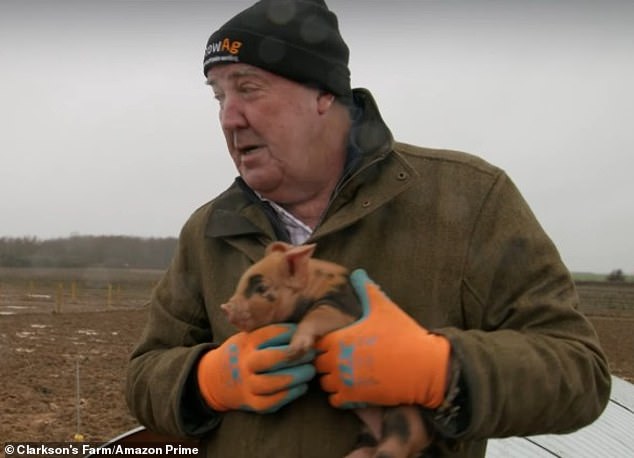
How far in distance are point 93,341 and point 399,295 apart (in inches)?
726

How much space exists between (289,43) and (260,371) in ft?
3.40

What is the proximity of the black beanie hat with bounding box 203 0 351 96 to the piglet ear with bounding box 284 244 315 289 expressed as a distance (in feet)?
2.08

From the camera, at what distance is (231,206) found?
2.49 metres

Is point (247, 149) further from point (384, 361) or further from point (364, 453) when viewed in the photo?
point (364, 453)

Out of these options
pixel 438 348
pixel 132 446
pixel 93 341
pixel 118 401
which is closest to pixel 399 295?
pixel 438 348

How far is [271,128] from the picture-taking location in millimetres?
2264

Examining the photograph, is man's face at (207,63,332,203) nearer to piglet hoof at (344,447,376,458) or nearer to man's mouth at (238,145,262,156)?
man's mouth at (238,145,262,156)

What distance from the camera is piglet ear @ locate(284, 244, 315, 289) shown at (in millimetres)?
1972

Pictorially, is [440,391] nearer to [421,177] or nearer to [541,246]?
[541,246]

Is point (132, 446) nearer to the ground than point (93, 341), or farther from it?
farther from it

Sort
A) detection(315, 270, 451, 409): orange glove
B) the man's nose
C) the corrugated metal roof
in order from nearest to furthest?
detection(315, 270, 451, 409): orange glove < the man's nose < the corrugated metal roof

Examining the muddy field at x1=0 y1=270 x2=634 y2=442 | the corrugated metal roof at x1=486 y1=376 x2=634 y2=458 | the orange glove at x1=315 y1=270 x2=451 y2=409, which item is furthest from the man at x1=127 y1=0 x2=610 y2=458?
the muddy field at x1=0 y1=270 x2=634 y2=442

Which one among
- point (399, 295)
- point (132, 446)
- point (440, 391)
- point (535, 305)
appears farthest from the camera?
point (132, 446)

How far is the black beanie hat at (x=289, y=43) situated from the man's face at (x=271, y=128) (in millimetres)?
37
